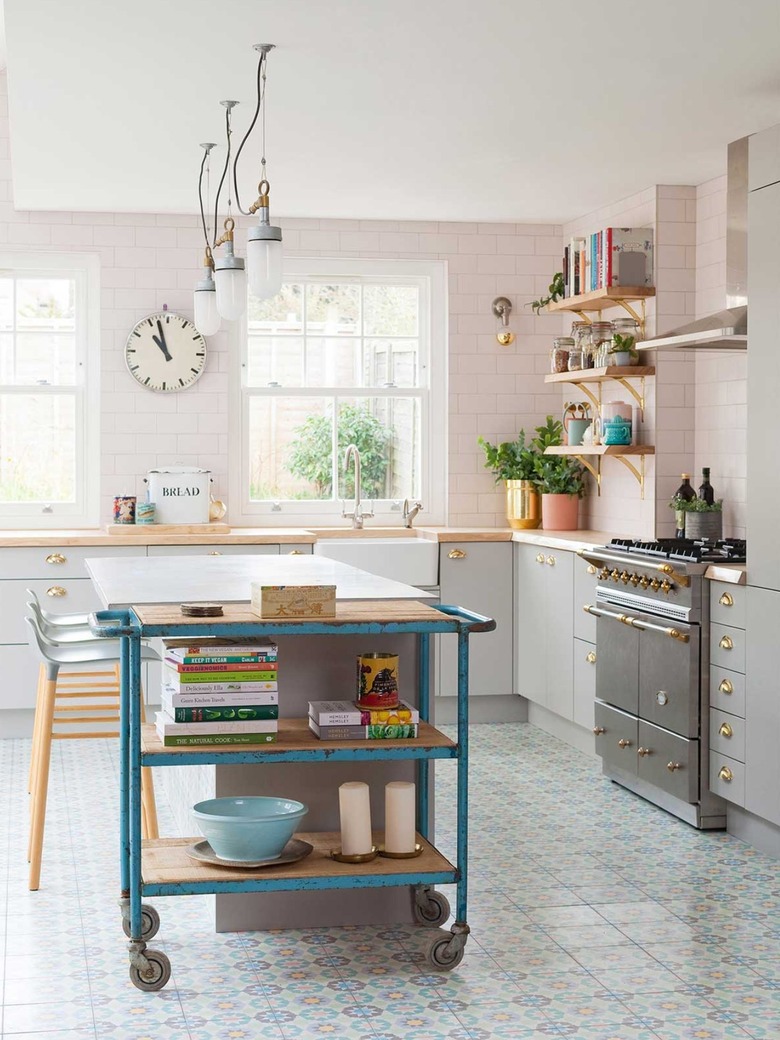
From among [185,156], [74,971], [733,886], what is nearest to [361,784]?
[74,971]

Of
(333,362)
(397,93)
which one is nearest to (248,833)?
(397,93)

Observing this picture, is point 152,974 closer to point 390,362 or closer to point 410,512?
point 410,512

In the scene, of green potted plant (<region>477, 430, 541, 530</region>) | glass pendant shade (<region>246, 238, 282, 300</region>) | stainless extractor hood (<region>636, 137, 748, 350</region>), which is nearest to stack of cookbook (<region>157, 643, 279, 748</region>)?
glass pendant shade (<region>246, 238, 282, 300</region>)

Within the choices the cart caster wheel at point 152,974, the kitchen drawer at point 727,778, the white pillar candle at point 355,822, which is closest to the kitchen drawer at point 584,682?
the kitchen drawer at point 727,778

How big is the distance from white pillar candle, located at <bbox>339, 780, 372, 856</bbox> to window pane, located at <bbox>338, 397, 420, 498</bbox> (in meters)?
4.08

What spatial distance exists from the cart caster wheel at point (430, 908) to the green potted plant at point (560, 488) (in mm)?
3433

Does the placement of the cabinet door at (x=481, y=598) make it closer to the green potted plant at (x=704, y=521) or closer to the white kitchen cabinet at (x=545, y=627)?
the white kitchen cabinet at (x=545, y=627)

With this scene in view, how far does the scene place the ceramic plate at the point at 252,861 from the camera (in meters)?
3.21

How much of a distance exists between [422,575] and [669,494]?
1.29 m

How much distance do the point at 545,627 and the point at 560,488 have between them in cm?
95

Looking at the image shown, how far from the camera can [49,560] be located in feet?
20.4

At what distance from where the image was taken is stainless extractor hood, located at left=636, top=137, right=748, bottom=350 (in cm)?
473

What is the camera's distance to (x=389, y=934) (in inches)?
140

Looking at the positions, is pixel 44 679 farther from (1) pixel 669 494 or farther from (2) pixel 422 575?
(1) pixel 669 494
